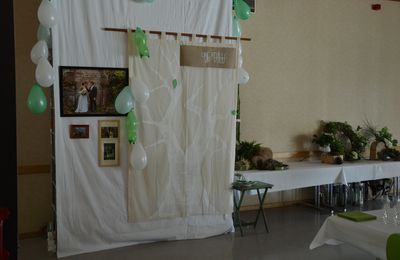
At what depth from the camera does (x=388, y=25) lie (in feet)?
26.6

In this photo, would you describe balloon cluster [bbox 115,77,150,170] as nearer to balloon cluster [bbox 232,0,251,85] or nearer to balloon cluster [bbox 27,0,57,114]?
balloon cluster [bbox 27,0,57,114]

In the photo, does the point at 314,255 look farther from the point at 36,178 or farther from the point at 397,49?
the point at 397,49

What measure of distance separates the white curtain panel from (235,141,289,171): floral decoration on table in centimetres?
69

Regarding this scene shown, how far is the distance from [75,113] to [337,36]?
476cm

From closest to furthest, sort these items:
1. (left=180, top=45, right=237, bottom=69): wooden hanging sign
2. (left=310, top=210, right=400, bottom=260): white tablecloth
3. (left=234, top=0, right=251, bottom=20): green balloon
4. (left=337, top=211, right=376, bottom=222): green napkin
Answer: (left=310, top=210, right=400, bottom=260): white tablecloth, (left=337, top=211, right=376, bottom=222): green napkin, (left=180, top=45, right=237, bottom=69): wooden hanging sign, (left=234, top=0, right=251, bottom=20): green balloon

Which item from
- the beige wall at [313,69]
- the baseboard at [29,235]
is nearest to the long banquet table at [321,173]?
the beige wall at [313,69]

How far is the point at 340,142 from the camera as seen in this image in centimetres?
708

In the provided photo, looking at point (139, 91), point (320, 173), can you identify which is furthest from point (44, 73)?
point (320, 173)

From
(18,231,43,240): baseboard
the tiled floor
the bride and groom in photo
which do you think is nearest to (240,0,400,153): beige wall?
the tiled floor

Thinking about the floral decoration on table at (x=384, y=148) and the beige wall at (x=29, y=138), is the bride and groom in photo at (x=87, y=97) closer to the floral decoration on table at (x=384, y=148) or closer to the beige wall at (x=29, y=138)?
the beige wall at (x=29, y=138)

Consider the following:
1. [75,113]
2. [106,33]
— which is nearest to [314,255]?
[75,113]

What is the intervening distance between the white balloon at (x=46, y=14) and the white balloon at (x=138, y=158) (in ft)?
4.89

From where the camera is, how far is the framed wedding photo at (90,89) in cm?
464

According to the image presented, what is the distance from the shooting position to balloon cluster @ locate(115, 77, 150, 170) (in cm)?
462
